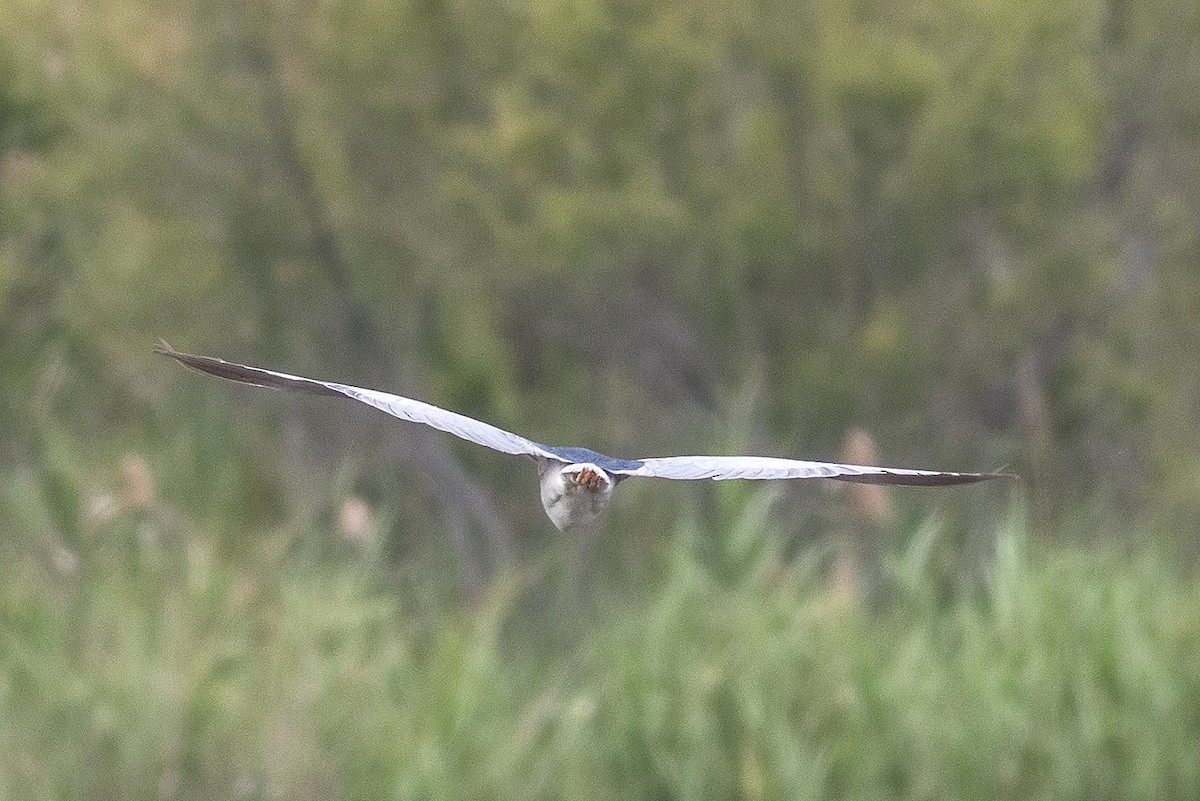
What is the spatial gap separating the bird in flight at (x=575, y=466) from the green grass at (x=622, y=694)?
13.7ft

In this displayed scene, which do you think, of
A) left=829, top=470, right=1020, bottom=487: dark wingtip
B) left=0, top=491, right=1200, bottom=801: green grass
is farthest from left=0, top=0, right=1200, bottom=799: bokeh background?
left=829, top=470, right=1020, bottom=487: dark wingtip

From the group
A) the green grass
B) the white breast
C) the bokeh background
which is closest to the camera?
the white breast

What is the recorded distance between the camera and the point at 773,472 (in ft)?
5.02

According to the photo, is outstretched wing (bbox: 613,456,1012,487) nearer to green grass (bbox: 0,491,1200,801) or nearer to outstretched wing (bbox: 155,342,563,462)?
outstretched wing (bbox: 155,342,563,462)

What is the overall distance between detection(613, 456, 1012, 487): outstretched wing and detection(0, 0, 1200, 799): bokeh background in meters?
5.72

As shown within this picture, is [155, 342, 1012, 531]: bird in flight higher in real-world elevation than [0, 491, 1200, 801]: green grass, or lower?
lower

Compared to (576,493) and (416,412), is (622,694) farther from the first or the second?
(416,412)

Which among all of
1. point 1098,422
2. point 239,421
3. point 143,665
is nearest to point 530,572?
point 143,665

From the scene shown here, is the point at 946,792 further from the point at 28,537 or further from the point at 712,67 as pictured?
the point at 712,67

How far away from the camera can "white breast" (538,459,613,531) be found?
1.62m

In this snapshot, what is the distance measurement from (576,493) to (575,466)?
0.03 metres

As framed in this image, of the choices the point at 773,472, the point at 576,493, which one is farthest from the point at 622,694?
the point at 773,472

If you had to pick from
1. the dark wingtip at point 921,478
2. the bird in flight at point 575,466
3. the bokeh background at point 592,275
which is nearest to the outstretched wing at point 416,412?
the bird in flight at point 575,466

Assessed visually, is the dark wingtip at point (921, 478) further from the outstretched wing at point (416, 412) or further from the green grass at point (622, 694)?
the green grass at point (622, 694)
